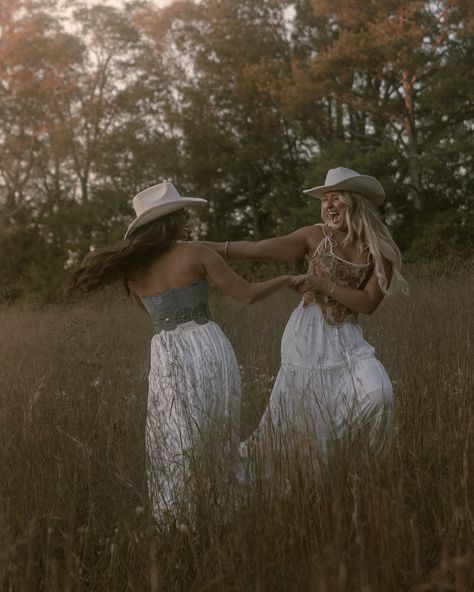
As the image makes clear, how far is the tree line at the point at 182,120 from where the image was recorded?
70.3ft

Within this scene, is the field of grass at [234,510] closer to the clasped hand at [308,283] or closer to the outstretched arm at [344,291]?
the outstretched arm at [344,291]

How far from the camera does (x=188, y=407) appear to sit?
3492 millimetres

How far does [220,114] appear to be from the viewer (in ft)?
84.4

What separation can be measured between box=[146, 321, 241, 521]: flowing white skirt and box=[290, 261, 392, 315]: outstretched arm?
1.88ft

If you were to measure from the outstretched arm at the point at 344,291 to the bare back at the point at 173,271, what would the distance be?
2.00ft

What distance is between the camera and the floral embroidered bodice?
4.12m

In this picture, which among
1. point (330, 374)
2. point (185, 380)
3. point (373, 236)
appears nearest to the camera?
point (185, 380)

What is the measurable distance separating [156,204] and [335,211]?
1.16 metres

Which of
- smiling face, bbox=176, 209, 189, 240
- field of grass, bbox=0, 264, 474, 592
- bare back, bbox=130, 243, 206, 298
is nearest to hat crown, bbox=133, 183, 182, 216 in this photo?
smiling face, bbox=176, 209, 189, 240

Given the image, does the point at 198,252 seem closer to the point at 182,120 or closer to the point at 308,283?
the point at 308,283

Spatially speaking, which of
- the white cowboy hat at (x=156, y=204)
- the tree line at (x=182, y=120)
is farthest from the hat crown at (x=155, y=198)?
the tree line at (x=182, y=120)

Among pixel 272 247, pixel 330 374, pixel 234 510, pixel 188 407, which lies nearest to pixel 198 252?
pixel 272 247

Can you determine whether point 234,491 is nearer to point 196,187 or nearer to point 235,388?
point 235,388

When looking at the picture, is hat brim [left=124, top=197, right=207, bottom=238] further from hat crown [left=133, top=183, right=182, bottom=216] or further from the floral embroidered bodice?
the floral embroidered bodice
